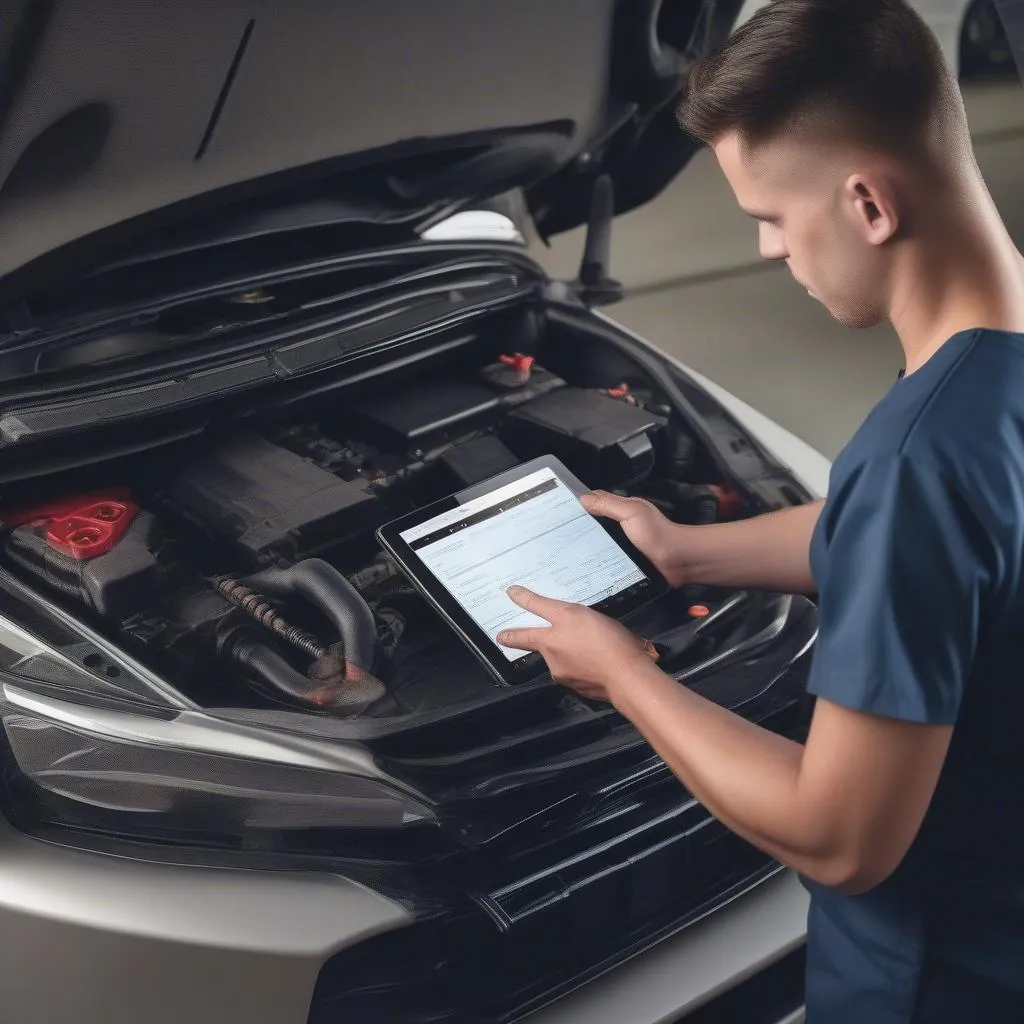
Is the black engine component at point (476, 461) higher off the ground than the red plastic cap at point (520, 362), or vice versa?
the red plastic cap at point (520, 362)

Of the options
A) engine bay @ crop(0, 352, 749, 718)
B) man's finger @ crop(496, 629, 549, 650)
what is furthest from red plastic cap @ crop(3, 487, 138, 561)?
man's finger @ crop(496, 629, 549, 650)

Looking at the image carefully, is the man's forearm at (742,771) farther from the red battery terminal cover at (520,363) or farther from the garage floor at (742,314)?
the garage floor at (742,314)

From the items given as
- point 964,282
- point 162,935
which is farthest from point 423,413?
point 964,282

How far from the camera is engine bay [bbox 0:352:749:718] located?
1.27 m

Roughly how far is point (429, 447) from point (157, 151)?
53 centimetres

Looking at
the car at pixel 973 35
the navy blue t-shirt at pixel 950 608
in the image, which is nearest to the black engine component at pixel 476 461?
the navy blue t-shirt at pixel 950 608

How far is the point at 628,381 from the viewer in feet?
6.18

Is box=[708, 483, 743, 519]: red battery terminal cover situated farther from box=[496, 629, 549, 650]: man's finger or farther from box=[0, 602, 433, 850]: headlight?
box=[0, 602, 433, 850]: headlight

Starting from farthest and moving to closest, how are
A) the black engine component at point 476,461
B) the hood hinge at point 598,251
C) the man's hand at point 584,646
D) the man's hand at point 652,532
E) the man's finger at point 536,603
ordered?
the hood hinge at point 598,251 → the black engine component at point 476,461 → the man's hand at point 652,532 → the man's finger at point 536,603 → the man's hand at point 584,646

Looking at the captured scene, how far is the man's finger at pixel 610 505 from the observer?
1365 mm

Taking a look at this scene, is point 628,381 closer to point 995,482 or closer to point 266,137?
point 266,137

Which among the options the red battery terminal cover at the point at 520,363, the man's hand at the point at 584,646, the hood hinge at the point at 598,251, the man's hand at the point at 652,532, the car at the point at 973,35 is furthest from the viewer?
the car at the point at 973,35

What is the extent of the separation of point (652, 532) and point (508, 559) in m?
0.17

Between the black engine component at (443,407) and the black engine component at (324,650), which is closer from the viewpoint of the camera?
the black engine component at (324,650)
